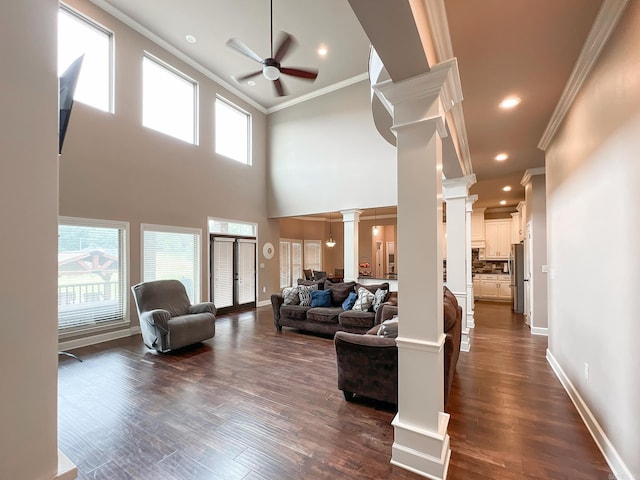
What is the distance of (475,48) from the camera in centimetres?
204

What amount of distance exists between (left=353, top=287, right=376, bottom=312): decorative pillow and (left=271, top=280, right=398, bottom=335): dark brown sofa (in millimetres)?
108

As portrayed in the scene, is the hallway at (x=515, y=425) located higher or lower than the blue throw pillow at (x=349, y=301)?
lower

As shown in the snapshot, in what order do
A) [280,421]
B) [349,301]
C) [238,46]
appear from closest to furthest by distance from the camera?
[280,421] → [238,46] → [349,301]

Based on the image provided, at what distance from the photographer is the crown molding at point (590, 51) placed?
5.58 ft

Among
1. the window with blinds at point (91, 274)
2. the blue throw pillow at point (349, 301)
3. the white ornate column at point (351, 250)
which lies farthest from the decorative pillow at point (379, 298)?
the window with blinds at point (91, 274)

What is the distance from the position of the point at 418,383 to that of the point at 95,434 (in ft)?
8.54

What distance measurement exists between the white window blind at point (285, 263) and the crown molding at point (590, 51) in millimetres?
8319

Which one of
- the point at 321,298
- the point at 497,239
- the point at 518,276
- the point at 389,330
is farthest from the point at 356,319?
the point at 497,239

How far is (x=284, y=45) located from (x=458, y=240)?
3772mm

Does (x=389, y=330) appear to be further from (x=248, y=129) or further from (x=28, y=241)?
(x=248, y=129)

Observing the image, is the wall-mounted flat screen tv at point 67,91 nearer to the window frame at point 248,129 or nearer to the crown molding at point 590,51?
the crown molding at point 590,51

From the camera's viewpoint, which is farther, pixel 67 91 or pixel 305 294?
pixel 305 294

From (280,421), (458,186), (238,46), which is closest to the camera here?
(280,421)

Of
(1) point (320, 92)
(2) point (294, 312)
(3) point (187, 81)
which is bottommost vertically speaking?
(2) point (294, 312)
